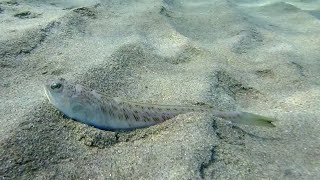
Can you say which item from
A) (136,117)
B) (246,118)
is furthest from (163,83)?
(246,118)

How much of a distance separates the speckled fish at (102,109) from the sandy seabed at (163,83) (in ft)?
0.31

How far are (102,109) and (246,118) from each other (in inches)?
55.3

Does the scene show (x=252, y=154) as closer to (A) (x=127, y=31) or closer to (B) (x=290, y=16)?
(A) (x=127, y=31)

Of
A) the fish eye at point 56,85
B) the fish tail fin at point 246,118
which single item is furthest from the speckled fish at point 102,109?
the fish tail fin at point 246,118

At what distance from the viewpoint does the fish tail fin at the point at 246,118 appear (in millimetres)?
3338

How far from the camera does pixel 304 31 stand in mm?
6191

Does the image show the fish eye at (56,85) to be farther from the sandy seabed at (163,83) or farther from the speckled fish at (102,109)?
the sandy seabed at (163,83)

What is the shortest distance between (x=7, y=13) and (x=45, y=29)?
108 cm

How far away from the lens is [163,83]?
3992 millimetres

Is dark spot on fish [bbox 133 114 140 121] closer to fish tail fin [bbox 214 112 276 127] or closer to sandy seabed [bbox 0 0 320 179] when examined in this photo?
sandy seabed [bbox 0 0 320 179]

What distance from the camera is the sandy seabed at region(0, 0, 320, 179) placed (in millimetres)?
2719

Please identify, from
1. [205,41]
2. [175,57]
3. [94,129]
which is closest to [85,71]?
[94,129]

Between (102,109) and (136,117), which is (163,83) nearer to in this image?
(136,117)

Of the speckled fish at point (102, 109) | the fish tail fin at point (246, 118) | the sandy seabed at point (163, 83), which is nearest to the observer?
the sandy seabed at point (163, 83)
